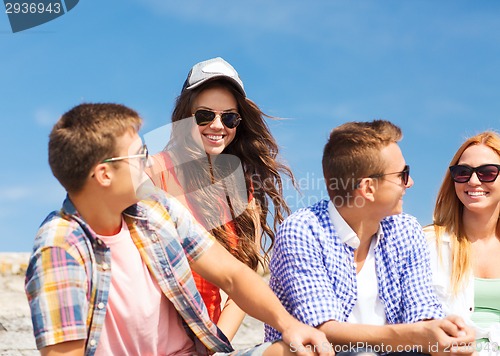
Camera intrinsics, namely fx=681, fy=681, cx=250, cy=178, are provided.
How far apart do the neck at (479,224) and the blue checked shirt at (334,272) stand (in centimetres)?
100

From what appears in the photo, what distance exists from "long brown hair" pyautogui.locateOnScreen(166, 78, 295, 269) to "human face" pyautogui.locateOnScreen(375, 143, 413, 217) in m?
1.30

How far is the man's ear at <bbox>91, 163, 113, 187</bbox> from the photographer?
299 cm

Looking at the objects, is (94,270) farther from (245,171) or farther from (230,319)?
(245,171)

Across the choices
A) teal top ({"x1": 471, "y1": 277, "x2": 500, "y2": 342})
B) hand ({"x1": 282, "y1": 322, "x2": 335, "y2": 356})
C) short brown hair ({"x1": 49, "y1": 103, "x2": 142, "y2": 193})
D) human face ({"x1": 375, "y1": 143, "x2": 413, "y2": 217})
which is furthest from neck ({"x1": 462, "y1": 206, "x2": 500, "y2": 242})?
short brown hair ({"x1": 49, "y1": 103, "x2": 142, "y2": 193})

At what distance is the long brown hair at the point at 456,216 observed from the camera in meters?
4.32

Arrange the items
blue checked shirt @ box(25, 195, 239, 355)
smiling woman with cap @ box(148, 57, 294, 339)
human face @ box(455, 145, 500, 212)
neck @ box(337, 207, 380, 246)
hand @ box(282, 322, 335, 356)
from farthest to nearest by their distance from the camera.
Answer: smiling woman with cap @ box(148, 57, 294, 339), human face @ box(455, 145, 500, 212), neck @ box(337, 207, 380, 246), hand @ box(282, 322, 335, 356), blue checked shirt @ box(25, 195, 239, 355)

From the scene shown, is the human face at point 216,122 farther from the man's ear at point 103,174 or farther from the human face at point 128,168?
the man's ear at point 103,174

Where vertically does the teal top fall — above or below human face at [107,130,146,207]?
below

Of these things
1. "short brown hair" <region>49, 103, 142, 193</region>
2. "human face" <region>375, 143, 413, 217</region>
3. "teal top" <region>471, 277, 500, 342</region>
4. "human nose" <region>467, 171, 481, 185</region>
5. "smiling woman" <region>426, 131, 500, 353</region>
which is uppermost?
"short brown hair" <region>49, 103, 142, 193</region>

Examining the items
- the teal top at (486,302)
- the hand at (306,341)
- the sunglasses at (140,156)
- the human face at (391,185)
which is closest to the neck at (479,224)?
the teal top at (486,302)

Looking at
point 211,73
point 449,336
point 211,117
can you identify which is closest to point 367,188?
point 449,336

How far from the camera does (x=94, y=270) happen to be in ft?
9.69

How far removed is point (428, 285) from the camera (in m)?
3.57

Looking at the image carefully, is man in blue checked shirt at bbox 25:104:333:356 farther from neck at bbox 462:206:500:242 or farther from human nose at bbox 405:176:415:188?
neck at bbox 462:206:500:242
